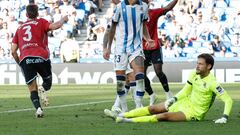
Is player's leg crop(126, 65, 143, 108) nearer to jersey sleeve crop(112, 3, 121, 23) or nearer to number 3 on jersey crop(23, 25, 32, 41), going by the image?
jersey sleeve crop(112, 3, 121, 23)

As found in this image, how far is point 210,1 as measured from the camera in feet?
120

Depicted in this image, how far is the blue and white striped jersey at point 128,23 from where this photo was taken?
47.7 ft

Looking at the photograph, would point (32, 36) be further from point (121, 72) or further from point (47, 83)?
point (121, 72)

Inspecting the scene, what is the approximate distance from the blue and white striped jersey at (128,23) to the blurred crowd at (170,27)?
2001 centimetres

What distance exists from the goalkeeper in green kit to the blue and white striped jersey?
6.35 feet

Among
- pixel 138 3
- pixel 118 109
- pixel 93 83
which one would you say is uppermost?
pixel 138 3

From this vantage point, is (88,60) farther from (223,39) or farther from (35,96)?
(35,96)

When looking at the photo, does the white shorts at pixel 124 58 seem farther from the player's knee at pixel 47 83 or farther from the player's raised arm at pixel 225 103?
the player's raised arm at pixel 225 103

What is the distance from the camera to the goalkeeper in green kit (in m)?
12.7

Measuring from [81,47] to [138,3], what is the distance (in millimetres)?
22510

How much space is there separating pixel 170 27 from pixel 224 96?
23.8m

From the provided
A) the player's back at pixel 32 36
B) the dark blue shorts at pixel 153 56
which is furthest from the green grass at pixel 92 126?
the dark blue shorts at pixel 153 56

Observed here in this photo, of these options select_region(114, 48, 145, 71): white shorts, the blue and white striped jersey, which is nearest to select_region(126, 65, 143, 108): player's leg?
select_region(114, 48, 145, 71): white shorts

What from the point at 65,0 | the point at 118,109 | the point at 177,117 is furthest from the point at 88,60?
the point at 177,117
